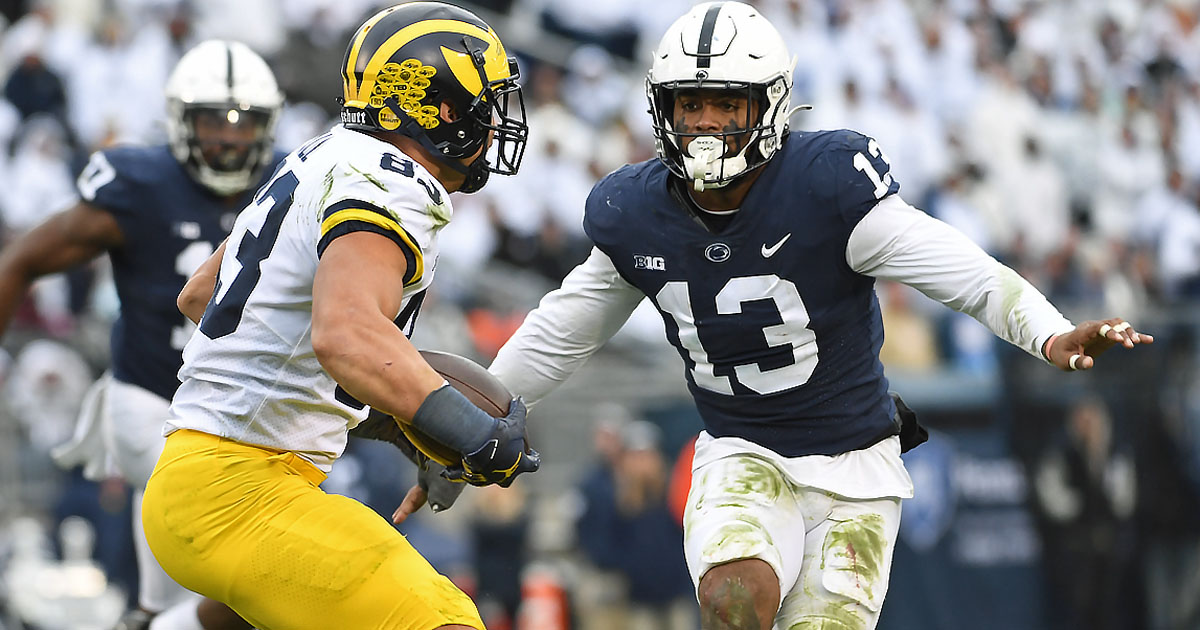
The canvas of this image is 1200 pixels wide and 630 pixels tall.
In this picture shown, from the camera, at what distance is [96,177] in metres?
5.89

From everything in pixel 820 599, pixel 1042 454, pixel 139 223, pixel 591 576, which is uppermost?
pixel 139 223

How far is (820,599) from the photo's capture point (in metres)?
4.38

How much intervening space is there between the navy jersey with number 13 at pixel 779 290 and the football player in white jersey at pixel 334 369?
0.76 meters

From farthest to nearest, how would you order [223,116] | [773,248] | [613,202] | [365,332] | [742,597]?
[223,116]
[613,202]
[773,248]
[742,597]
[365,332]

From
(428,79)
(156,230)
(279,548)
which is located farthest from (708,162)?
(156,230)

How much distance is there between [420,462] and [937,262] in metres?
1.47

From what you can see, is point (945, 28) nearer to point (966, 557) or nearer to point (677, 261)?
point (966, 557)

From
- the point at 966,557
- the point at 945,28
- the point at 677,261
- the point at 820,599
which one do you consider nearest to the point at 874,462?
the point at 820,599

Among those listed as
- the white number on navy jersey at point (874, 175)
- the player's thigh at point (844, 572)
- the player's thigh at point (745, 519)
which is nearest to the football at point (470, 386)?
the player's thigh at point (745, 519)

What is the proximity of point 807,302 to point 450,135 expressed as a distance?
111cm

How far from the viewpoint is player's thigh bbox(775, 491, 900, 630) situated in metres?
4.36

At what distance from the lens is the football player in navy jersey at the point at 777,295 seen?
14.4ft

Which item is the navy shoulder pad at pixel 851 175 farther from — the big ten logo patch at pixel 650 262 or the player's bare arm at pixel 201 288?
the player's bare arm at pixel 201 288

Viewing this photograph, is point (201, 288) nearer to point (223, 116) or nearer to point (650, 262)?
point (650, 262)
